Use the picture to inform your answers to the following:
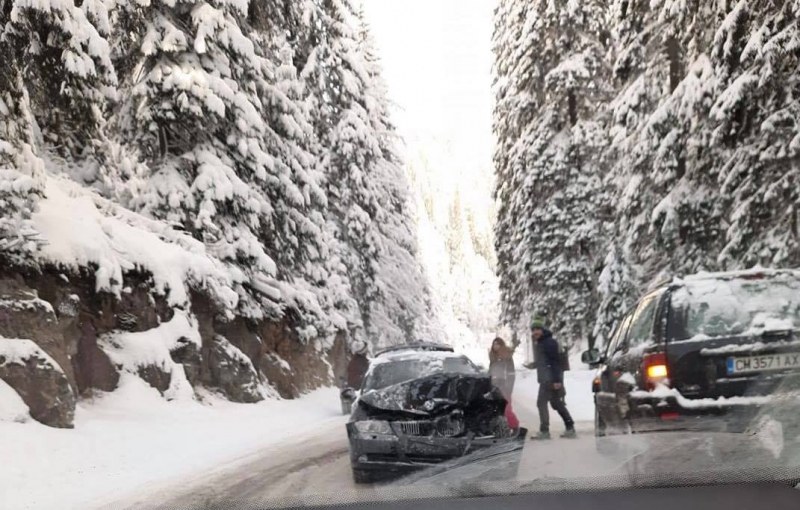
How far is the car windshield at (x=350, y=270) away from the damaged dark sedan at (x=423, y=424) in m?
0.03

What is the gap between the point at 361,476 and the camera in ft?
20.5

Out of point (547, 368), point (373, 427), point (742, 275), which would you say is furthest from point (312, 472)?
point (742, 275)

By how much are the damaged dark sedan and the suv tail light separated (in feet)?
4.59

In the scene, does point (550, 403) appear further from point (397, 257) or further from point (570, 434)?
point (397, 257)

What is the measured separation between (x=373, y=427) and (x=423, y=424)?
0.45m

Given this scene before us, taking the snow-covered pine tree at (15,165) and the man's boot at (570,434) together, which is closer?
the man's boot at (570,434)

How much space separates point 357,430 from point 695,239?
5.74m

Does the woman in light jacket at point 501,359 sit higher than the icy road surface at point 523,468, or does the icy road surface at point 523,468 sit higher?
the woman in light jacket at point 501,359

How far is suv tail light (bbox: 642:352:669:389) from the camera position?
530 cm

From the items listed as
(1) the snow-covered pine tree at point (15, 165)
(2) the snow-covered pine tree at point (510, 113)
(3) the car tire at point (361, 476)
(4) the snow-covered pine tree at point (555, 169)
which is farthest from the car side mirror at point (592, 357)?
(2) the snow-covered pine tree at point (510, 113)

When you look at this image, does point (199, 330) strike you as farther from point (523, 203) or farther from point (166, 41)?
point (523, 203)

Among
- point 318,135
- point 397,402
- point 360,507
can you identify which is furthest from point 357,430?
point 318,135

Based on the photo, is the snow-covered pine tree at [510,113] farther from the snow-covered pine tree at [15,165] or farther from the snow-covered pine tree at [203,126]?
the snow-covered pine tree at [15,165]

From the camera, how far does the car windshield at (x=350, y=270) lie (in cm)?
561
